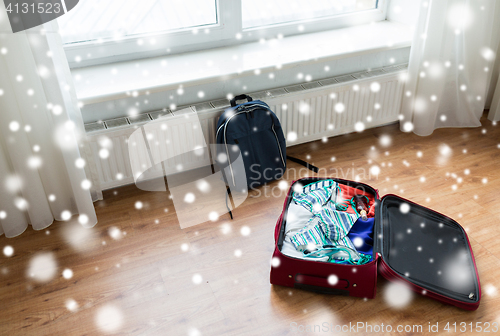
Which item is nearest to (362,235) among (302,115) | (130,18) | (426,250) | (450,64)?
(426,250)

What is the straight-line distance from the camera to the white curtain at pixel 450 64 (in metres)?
2.20

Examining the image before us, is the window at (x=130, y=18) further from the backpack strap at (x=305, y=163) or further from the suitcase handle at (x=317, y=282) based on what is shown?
the suitcase handle at (x=317, y=282)

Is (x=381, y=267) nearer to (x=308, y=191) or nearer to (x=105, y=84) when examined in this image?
(x=308, y=191)

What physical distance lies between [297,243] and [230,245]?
1.04ft

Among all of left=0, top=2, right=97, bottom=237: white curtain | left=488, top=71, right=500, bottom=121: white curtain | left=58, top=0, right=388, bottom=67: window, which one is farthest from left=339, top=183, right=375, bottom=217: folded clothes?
left=488, top=71, right=500, bottom=121: white curtain

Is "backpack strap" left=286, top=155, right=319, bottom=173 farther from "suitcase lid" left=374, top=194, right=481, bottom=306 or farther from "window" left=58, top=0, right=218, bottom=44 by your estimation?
"window" left=58, top=0, right=218, bottom=44

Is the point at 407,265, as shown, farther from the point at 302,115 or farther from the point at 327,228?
the point at 302,115

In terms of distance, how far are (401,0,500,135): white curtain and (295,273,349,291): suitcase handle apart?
4.25 feet

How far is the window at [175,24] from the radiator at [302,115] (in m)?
0.32

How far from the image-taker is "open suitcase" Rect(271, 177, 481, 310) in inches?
59.2

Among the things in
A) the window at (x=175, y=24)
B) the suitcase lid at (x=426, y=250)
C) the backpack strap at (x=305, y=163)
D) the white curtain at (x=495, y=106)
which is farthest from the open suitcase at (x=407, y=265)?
the white curtain at (x=495, y=106)

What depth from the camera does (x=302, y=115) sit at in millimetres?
2227

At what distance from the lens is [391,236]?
1.70 metres

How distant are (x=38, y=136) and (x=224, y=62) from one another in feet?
2.89
